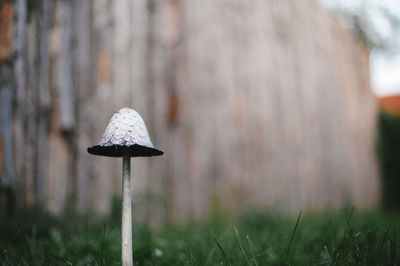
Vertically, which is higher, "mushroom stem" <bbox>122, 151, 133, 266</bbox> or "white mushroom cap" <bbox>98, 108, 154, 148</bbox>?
"white mushroom cap" <bbox>98, 108, 154, 148</bbox>

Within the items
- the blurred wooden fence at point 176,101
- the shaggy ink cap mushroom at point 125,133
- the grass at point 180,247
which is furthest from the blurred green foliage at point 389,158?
the shaggy ink cap mushroom at point 125,133

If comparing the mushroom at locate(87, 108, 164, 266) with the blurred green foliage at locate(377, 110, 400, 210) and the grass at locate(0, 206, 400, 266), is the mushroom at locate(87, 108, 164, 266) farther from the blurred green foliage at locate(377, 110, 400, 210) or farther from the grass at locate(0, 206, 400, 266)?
the blurred green foliage at locate(377, 110, 400, 210)

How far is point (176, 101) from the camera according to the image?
3.30 meters

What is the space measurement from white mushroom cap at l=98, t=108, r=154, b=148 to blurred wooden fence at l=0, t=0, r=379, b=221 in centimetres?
120

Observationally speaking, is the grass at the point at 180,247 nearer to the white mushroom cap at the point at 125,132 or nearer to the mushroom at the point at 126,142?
the mushroom at the point at 126,142

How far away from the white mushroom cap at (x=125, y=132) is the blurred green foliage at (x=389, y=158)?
25.9ft

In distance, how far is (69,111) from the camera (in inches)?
95.7

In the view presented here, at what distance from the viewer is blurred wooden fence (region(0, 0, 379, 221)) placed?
2236 millimetres

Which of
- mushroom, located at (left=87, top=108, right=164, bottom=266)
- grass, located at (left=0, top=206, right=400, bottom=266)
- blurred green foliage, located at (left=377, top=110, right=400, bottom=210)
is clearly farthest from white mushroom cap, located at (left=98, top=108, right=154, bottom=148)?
blurred green foliage, located at (left=377, top=110, right=400, bottom=210)

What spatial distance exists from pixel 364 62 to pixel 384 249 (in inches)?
295

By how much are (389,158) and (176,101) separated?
629 centimetres

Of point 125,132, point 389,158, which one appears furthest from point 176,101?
point 389,158

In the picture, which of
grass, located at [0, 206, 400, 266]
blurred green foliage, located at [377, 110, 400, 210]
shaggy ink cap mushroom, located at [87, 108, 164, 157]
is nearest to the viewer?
shaggy ink cap mushroom, located at [87, 108, 164, 157]

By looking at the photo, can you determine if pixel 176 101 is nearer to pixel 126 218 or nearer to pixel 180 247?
pixel 180 247
